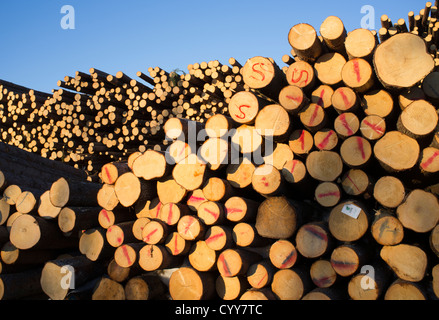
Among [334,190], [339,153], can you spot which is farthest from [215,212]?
[339,153]

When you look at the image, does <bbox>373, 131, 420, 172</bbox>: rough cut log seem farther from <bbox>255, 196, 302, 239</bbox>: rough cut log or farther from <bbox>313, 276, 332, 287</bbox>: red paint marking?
<bbox>313, 276, 332, 287</bbox>: red paint marking

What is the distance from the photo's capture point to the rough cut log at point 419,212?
7.34 feet

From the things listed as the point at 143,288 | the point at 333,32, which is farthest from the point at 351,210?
the point at 143,288

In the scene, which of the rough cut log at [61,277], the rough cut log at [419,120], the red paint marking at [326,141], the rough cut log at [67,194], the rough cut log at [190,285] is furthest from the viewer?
the rough cut log at [67,194]

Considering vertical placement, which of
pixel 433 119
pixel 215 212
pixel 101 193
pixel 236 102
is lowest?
A: pixel 215 212

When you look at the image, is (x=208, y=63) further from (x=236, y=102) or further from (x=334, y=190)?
(x=334, y=190)

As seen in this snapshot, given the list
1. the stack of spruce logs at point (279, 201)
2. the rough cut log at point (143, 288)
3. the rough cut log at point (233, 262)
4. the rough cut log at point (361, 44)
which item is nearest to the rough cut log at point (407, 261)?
the stack of spruce logs at point (279, 201)

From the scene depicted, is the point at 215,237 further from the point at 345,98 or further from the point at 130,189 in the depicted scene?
the point at 345,98

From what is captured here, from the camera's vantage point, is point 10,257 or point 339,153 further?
point 10,257

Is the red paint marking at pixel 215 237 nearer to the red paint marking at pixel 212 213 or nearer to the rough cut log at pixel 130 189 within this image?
the red paint marking at pixel 212 213

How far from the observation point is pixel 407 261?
2.26 meters

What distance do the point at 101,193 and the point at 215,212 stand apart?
1.06 meters

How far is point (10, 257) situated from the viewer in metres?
3.00

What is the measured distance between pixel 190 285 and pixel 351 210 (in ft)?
4.31
